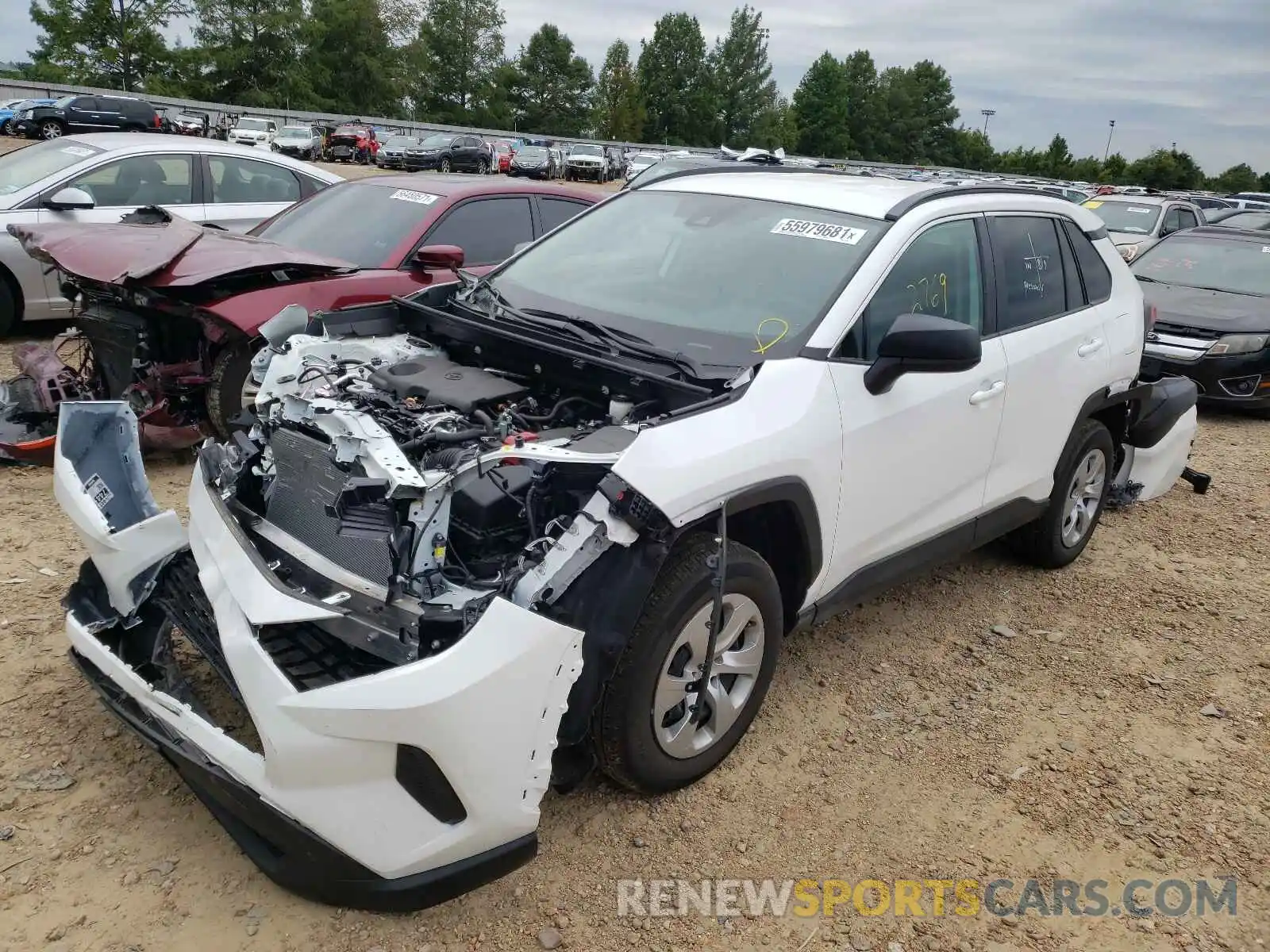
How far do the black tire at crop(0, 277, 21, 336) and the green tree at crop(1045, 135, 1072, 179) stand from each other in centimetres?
8068

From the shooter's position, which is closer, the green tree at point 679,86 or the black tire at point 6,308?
the black tire at point 6,308

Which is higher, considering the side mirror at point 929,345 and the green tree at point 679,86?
the green tree at point 679,86

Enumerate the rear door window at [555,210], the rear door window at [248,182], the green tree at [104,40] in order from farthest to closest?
the green tree at [104,40] < the rear door window at [248,182] < the rear door window at [555,210]

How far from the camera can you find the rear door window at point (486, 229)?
5914 mm

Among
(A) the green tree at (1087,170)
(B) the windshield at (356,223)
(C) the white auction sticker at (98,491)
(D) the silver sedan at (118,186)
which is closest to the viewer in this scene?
(C) the white auction sticker at (98,491)

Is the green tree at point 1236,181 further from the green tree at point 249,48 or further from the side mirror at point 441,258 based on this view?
the side mirror at point 441,258

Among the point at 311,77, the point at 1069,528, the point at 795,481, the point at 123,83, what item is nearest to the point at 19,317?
the point at 795,481

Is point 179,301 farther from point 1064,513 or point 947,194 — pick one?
point 1064,513

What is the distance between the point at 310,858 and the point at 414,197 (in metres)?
4.81

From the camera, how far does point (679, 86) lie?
87.1 metres

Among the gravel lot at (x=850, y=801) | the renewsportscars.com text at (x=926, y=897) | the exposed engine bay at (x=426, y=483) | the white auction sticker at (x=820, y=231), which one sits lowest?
the renewsportscars.com text at (x=926, y=897)

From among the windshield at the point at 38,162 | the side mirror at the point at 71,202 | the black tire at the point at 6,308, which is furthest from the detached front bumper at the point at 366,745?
the windshield at the point at 38,162

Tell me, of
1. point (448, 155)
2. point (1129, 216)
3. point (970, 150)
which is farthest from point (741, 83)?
point (1129, 216)

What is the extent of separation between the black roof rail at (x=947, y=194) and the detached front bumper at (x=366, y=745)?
2.20 m
